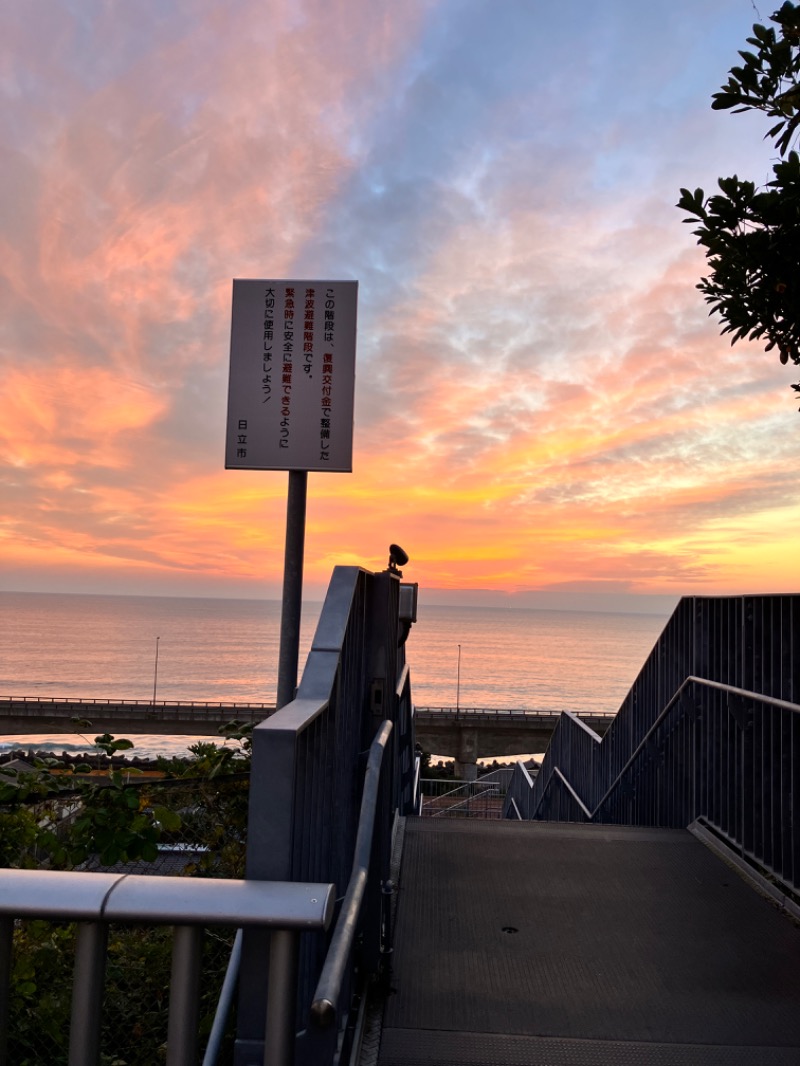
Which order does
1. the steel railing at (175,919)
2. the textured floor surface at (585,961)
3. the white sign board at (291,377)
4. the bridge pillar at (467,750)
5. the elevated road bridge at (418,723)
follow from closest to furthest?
the steel railing at (175,919) → the textured floor surface at (585,961) → the white sign board at (291,377) → the elevated road bridge at (418,723) → the bridge pillar at (467,750)

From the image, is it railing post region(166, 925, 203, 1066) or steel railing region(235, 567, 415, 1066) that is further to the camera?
steel railing region(235, 567, 415, 1066)

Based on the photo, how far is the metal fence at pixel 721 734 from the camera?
4.48 metres

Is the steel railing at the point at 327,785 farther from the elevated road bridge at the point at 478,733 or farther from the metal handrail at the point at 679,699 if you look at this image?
the elevated road bridge at the point at 478,733

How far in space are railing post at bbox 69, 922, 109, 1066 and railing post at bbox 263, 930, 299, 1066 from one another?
30cm

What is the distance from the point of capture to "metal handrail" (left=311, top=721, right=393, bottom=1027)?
144cm

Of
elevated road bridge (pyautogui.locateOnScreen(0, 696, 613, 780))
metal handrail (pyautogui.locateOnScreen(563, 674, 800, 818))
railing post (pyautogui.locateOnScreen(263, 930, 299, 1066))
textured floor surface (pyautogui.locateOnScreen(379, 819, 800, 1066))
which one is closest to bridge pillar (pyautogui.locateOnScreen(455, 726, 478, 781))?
elevated road bridge (pyautogui.locateOnScreen(0, 696, 613, 780))

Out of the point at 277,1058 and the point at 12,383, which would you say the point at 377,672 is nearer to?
the point at 277,1058

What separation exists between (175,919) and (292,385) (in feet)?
11.7

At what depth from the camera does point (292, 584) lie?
4324 mm

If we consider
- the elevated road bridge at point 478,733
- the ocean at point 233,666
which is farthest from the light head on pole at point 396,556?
the ocean at point 233,666

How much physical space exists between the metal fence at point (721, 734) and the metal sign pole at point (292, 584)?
8.70ft

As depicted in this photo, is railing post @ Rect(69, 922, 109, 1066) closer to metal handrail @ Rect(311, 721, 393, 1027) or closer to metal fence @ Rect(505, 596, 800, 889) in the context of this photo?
metal handrail @ Rect(311, 721, 393, 1027)

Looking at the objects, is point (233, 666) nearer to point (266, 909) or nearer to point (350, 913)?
point (350, 913)

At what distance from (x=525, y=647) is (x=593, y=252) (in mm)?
147067
